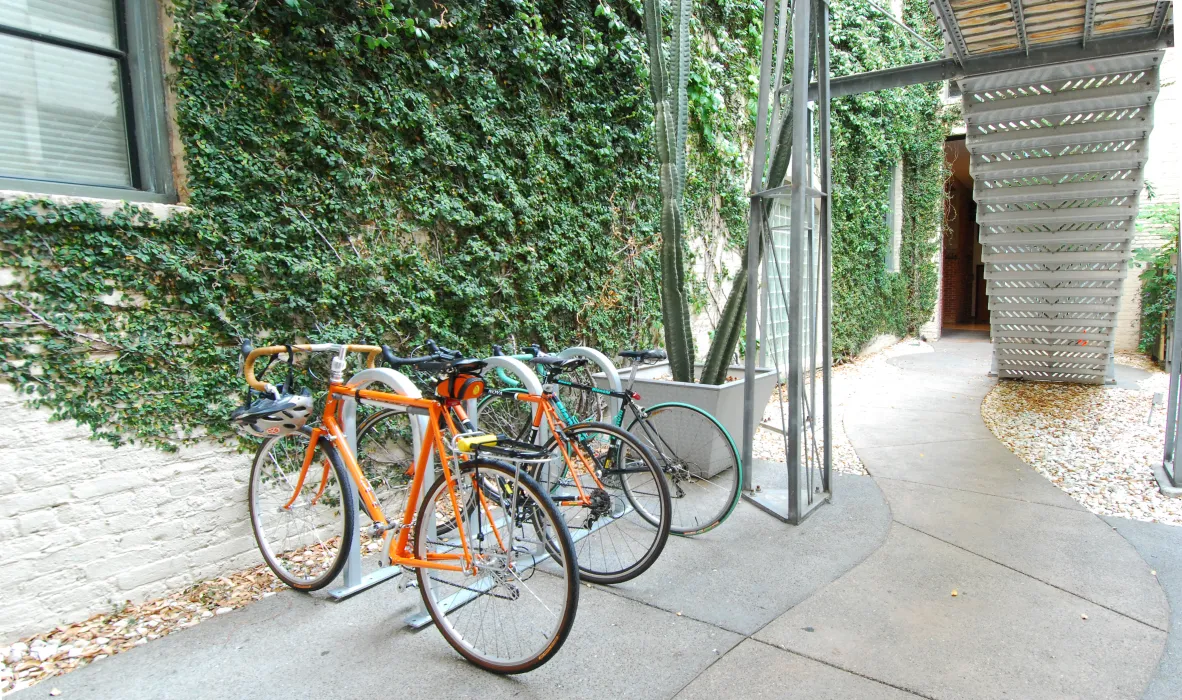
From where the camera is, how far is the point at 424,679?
2.18 metres

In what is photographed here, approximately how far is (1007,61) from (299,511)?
5.50m

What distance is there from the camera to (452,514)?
2562 millimetres

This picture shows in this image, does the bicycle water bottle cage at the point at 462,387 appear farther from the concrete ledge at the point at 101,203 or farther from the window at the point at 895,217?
the window at the point at 895,217

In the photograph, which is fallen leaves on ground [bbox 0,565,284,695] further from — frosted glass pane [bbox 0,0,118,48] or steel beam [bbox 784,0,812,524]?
steel beam [bbox 784,0,812,524]

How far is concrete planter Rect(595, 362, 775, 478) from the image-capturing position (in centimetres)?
379

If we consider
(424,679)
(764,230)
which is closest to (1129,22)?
(764,230)

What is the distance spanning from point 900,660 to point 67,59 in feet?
12.4

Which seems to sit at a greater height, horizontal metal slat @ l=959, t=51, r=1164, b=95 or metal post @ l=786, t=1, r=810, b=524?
horizontal metal slat @ l=959, t=51, r=1164, b=95

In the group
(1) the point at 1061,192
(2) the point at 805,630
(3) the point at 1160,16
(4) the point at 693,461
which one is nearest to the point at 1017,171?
(1) the point at 1061,192

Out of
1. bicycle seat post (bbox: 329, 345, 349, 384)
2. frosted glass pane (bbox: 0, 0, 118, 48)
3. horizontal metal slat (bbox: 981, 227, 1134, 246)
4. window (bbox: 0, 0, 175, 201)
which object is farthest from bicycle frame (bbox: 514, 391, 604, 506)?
horizontal metal slat (bbox: 981, 227, 1134, 246)

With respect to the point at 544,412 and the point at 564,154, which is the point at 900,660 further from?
the point at 564,154

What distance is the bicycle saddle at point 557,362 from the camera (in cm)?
304

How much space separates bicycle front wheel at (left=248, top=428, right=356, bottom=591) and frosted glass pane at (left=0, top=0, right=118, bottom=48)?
1.74 m

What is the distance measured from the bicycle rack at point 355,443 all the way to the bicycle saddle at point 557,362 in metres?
0.58
